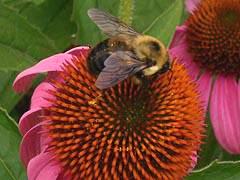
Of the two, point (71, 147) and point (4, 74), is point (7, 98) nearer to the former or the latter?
point (4, 74)

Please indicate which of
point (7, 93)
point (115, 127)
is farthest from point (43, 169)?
point (7, 93)

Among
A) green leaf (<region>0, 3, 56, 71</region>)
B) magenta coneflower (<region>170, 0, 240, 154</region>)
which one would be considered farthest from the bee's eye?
magenta coneflower (<region>170, 0, 240, 154</region>)

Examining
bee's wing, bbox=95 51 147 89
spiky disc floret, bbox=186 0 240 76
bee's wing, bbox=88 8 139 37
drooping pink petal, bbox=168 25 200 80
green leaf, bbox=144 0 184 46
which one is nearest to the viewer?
bee's wing, bbox=95 51 147 89

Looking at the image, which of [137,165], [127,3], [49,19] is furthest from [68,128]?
[49,19]

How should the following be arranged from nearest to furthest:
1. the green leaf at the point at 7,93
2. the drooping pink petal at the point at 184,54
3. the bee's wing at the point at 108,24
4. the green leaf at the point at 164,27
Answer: the bee's wing at the point at 108,24, the green leaf at the point at 164,27, the green leaf at the point at 7,93, the drooping pink petal at the point at 184,54

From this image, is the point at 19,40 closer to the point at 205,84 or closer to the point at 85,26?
the point at 85,26

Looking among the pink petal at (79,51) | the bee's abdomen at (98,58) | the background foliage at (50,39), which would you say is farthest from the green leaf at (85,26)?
the bee's abdomen at (98,58)

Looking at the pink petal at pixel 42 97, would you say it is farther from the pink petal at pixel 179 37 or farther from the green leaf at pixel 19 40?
the pink petal at pixel 179 37

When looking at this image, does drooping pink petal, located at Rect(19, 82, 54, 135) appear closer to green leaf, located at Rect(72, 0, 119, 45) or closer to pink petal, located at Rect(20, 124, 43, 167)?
pink petal, located at Rect(20, 124, 43, 167)
